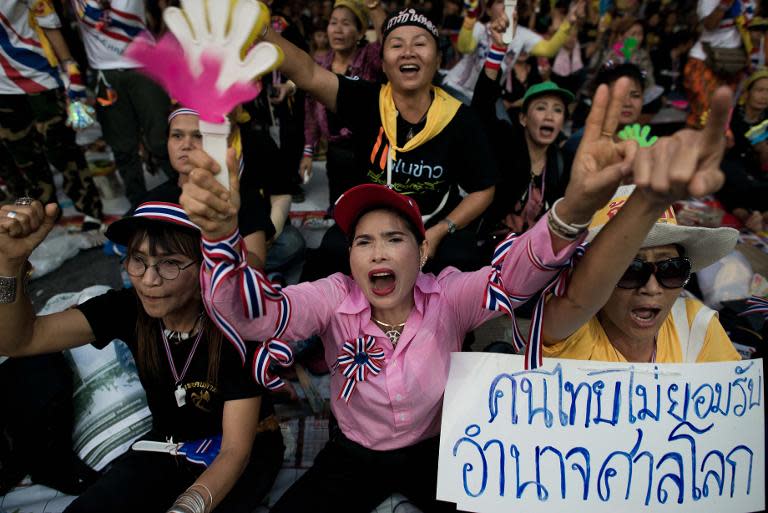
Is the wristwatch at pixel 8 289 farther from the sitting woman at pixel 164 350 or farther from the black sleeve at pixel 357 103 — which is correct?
the black sleeve at pixel 357 103

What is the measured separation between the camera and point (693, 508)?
1.46m

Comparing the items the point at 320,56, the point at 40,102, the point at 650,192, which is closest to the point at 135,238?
Result: the point at 650,192

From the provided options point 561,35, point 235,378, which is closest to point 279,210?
point 235,378

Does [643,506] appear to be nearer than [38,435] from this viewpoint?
Yes

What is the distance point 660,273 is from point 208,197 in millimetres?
1336

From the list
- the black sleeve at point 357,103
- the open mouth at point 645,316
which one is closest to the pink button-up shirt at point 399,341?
the open mouth at point 645,316

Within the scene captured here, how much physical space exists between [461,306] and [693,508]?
0.92 meters

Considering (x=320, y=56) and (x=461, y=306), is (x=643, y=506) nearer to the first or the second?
(x=461, y=306)

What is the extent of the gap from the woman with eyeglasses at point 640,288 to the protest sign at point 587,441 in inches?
5.7

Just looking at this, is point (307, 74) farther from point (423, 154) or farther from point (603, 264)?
point (603, 264)

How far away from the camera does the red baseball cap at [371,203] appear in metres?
1.51

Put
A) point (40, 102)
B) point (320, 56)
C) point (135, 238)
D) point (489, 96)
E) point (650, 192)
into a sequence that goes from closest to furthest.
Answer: point (650, 192), point (135, 238), point (489, 96), point (40, 102), point (320, 56)

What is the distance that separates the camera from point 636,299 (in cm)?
151

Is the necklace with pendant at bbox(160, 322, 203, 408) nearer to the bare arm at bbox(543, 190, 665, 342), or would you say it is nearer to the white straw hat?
the bare arm at bbox(543, 190, 665, 342)
